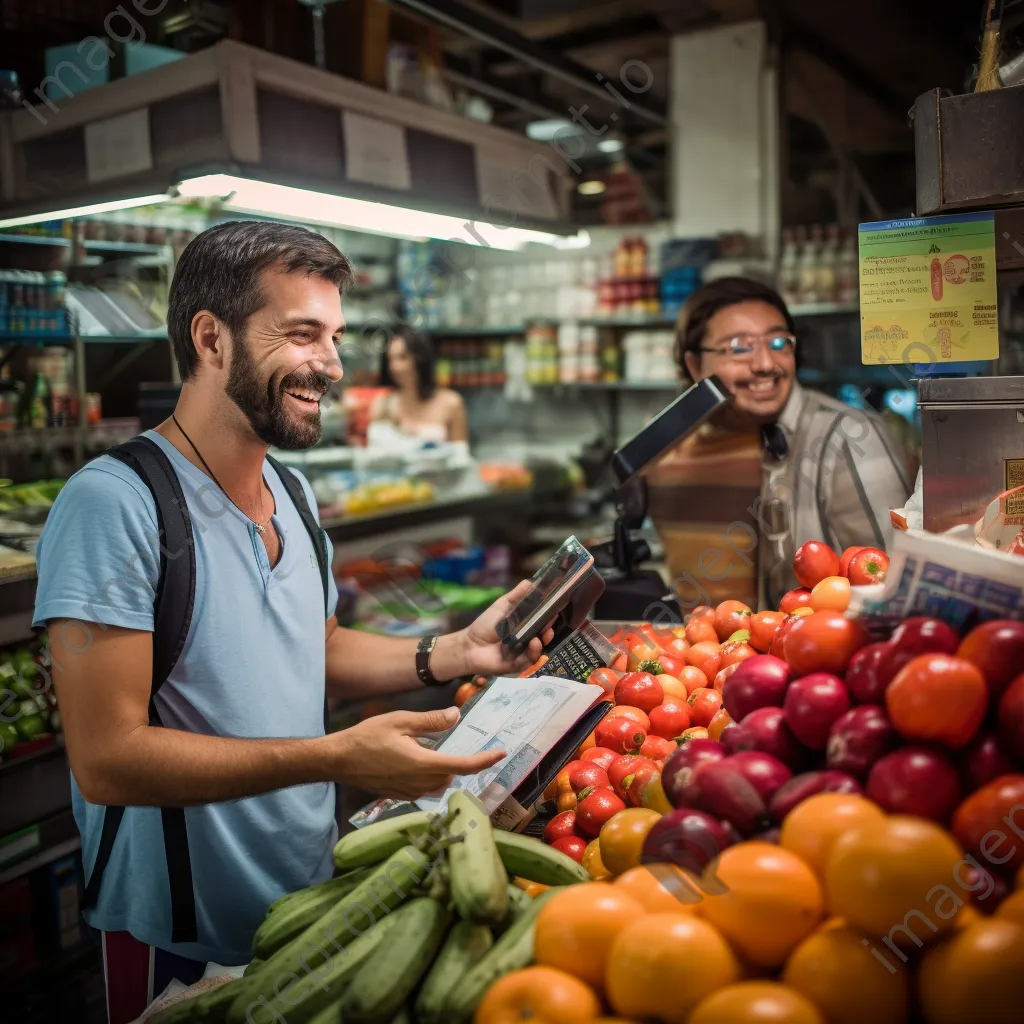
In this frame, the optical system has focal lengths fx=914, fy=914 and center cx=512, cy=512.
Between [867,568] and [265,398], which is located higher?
[265,398]

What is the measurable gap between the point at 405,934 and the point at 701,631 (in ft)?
4.21

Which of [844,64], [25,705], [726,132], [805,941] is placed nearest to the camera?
[805,941]

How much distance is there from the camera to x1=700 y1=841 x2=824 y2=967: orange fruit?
1.00m

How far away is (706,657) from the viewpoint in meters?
2.12

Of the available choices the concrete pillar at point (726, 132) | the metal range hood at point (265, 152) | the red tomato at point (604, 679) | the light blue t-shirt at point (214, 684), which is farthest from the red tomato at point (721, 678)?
the concrete pillar at point (726, 132)

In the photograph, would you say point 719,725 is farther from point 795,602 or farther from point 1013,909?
point 1013,909

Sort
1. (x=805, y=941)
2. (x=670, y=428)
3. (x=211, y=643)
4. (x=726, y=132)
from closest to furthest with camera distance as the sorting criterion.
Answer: (x=805, y=941) < (x=211, y=643) < (x=670, y=428) < (x=726, y=132)

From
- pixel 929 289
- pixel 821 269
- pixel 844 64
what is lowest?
pixel 929 289

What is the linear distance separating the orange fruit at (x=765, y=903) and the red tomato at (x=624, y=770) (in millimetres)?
542

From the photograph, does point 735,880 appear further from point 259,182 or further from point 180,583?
point 259,182

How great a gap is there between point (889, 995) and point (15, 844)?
343 cm

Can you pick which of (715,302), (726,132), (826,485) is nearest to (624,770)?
(826,485)

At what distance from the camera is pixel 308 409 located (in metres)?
1.98

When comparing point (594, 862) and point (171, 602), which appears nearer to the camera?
point (594, 862)
